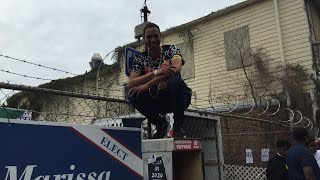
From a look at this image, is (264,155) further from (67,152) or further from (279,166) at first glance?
(67,152)

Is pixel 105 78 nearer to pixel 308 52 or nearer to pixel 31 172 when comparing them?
pixel 308 52

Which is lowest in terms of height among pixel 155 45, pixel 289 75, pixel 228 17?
pixel 155 45

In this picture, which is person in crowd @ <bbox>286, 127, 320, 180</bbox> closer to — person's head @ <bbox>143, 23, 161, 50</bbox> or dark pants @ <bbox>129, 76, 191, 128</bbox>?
dark pants @ <bbox>129, 76, 191, 128</bbox>

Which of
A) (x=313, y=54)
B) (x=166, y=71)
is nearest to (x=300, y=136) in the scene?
(x=166, y=71)

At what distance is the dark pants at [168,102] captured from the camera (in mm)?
3211

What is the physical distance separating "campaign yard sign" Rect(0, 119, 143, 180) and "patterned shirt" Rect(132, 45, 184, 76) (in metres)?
0.65

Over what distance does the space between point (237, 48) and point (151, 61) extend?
1028 cm

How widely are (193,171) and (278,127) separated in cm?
899

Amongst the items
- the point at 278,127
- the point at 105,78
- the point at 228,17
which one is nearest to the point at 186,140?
the point at 278,127

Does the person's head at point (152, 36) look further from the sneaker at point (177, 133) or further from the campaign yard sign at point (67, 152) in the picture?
the campaign yard sign at point (67, 152)

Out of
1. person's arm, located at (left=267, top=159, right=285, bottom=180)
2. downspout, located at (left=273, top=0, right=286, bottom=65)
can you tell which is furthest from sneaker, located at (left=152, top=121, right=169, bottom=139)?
downspout, located at (left=273, top=0, right=286, bottom=65)

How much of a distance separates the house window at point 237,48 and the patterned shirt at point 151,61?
9.87m

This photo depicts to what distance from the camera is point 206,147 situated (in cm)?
438

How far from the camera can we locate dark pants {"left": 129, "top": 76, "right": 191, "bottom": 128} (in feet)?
10.5
